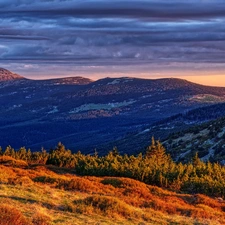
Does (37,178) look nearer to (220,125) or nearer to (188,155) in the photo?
(188,155)

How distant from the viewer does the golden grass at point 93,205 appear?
1812cm

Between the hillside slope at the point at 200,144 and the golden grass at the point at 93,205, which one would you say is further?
the hillside slope at the point at 200,144

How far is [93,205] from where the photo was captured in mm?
20344

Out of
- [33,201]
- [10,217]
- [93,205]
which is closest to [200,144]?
[93,205]

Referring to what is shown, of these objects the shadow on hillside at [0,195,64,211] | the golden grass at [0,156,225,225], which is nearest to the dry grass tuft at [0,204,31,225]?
the golden grass at [0,156,225,225]

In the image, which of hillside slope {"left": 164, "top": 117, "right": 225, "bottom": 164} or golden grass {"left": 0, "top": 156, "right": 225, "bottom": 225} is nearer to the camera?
golden grass {"left": 0, "top": 156, "right": 225, "bottom": 225}

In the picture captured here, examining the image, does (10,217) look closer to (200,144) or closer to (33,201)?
(33,201)

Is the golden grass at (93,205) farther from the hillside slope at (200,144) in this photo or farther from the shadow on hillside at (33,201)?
the hillside slope at (200,144)

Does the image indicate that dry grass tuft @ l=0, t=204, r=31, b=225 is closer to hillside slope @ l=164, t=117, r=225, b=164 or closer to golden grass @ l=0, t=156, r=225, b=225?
golden grass @ l=0, t=156, r=225, b=225

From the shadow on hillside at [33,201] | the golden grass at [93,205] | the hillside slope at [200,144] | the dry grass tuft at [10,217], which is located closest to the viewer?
the dry grass tuft at [10,217]

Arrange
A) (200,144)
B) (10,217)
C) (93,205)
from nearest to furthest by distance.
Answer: (10,217) < (93,205) < (200,144)

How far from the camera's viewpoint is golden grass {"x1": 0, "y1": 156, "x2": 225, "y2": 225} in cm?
1812

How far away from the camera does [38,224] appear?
15.4 meters

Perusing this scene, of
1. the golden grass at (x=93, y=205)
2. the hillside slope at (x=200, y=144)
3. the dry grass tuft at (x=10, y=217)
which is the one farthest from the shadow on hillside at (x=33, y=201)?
the hillside slope at (x=200, y=144)
